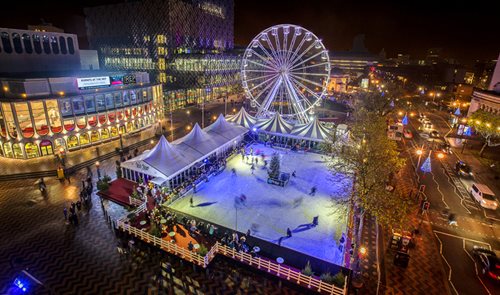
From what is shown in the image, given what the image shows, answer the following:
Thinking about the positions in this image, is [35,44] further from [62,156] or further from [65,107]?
[62,156]

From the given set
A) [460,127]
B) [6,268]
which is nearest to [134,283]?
[6,268]

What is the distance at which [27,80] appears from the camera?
31016 mm

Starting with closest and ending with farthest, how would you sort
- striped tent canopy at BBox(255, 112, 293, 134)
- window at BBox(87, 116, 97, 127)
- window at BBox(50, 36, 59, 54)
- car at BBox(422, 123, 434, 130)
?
window at BBox(87, 116, 97, 127) < striped tent canopy at BBox(255, 112, 293, 134) < window at BBox(50, 36, 59, 54) < car at BBox(422, 123, 434, 130)

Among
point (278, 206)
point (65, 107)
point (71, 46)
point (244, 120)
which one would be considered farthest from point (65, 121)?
point (278, 206)

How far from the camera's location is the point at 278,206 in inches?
940

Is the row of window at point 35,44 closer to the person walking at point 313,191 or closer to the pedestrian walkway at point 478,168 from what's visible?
the person walking at point 313,191

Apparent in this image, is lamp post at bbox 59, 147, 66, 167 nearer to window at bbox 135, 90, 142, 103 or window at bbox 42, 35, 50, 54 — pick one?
window at bbox 135, 90, 142, 103

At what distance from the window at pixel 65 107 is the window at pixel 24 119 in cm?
363

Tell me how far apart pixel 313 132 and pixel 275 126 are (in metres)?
5.68

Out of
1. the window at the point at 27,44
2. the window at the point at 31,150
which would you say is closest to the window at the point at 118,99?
the window at the point at 31,150

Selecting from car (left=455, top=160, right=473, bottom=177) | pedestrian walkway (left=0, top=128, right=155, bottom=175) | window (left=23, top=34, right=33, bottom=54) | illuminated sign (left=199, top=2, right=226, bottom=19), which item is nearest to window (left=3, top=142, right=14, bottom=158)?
pedestrian walkway (left=0, top=128, right=155, bottom=175)

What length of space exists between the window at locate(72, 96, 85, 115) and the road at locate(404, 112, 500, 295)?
43.6 metres

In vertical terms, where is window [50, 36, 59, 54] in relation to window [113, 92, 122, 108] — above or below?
above

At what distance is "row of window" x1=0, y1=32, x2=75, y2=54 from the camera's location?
38469 millimetres
